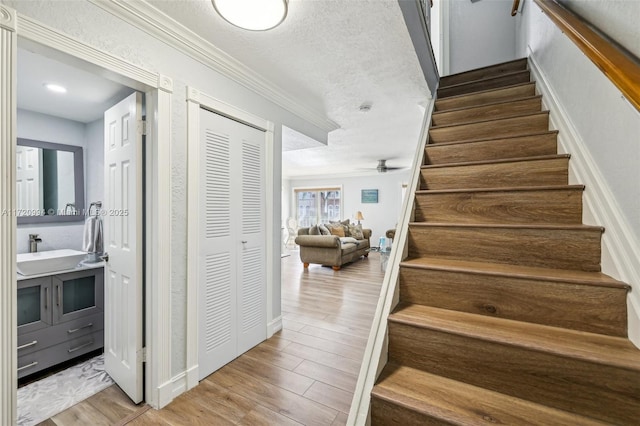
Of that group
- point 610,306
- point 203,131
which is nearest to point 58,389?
point 203,131

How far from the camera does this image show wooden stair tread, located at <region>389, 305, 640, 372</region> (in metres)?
0.90

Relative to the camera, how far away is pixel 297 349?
2.29 metres

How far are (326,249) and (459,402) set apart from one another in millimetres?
4460

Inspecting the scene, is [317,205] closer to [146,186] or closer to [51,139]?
[51,139]

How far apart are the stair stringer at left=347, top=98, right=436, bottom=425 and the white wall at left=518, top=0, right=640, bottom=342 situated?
83 cm

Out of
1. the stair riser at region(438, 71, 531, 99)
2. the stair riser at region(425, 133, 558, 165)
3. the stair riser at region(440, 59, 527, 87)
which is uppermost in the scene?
the stair riser at region(440, 59, 527, 87)

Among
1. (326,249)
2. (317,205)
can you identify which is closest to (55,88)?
(326,249)

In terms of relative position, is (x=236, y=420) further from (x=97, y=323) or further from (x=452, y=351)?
(x=97, y=323)

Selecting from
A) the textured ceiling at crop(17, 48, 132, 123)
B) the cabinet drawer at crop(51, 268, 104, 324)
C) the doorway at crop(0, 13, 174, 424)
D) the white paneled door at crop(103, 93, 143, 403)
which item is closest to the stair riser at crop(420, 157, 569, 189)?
the doorway at crop(0, 13, 174, 424)

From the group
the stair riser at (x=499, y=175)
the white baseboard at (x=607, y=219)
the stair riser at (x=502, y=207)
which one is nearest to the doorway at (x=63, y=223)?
the stair riser at (x=502, y=207)

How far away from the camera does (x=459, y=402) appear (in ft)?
3.17

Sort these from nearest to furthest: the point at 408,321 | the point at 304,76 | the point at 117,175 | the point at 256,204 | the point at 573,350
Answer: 1. the point at 573,350
2. the point at 408,321
3. the point at 117,175
4. the point at 304,76
5. the point at 256,204

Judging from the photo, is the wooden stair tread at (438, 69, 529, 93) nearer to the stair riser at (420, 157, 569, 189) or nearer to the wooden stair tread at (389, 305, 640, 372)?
the stair riser at (420, 157, 569, 189)

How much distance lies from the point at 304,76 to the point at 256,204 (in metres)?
1.12
